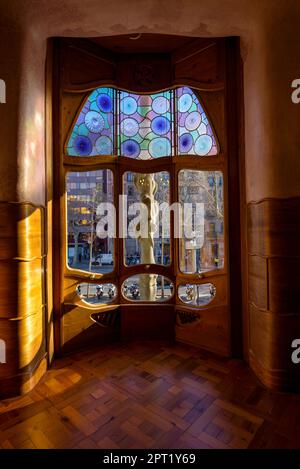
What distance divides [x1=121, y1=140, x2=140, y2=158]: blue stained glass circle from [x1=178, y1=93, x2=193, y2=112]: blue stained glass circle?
606 mm

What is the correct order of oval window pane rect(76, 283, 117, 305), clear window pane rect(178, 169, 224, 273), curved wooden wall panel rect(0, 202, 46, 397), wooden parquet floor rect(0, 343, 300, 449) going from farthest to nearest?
oval window pane rect(76, 283, 117, 305)
clear window pane rect(178, 169, 224, 273)
curved wooden wall panel rect(0, 202, 46, 397)
wooden parquet floor rect(0, 343, 300, 449)

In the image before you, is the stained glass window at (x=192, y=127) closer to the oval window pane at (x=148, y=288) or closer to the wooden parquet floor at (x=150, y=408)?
the oval window pane at (x=148, y=288)

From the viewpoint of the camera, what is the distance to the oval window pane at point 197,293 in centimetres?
264

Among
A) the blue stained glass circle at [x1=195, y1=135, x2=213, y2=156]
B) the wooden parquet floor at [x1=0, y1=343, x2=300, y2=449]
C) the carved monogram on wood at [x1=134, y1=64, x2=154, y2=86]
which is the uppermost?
the carved monogram on wood at [x1=134, y1=64, x2=154, y2=86]

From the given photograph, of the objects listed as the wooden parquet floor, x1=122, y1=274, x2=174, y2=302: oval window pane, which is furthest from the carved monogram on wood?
the wooden parquet floor

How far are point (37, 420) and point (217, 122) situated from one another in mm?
2835

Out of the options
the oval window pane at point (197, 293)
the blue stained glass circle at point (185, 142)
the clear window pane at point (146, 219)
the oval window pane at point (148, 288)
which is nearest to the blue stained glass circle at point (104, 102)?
the clear window pane at point (146, 219)

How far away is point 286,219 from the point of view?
77.5 inches

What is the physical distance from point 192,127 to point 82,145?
1.15 meters

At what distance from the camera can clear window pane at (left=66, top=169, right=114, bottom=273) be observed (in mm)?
2662

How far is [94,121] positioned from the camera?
2.74 meters

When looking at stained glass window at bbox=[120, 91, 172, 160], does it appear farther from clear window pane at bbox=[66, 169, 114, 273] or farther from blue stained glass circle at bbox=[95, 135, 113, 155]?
clear window pane at bbox=[66, 169, 114, 273]

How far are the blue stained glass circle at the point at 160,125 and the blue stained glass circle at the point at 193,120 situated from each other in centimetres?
22
